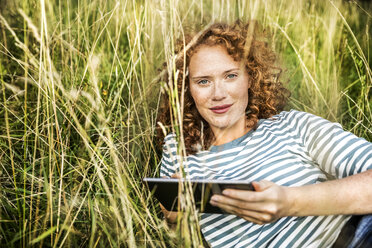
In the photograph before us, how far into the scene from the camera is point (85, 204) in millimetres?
1419

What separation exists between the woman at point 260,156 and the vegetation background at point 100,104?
17 cm

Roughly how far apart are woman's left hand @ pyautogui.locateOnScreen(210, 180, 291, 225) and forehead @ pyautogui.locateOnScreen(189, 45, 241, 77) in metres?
0.57

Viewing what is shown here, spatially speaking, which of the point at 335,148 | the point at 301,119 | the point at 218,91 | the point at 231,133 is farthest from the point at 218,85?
the point at 335,148

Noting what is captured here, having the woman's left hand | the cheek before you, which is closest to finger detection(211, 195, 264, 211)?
the woman's left hand

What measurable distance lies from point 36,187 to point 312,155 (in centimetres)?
114

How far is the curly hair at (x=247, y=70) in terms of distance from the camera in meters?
1.53

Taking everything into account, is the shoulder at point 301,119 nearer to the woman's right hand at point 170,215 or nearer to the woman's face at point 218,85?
the woman's face at point 218,85

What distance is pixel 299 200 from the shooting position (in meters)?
1.09

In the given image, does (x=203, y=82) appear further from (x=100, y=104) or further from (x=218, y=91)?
(x=100, y=104)

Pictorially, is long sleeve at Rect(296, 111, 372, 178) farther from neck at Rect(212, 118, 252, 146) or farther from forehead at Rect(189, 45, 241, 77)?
forehead at Rect(189, 45, 241, 77)

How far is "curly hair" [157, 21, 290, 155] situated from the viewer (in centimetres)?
153

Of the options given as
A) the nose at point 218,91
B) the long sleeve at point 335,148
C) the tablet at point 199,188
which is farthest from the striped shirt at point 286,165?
the nose at point 218,91

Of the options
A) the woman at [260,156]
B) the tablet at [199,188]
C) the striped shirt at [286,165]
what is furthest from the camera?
the striped shirt at [286,165]

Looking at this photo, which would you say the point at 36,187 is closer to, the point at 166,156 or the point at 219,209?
the point at 166,156
